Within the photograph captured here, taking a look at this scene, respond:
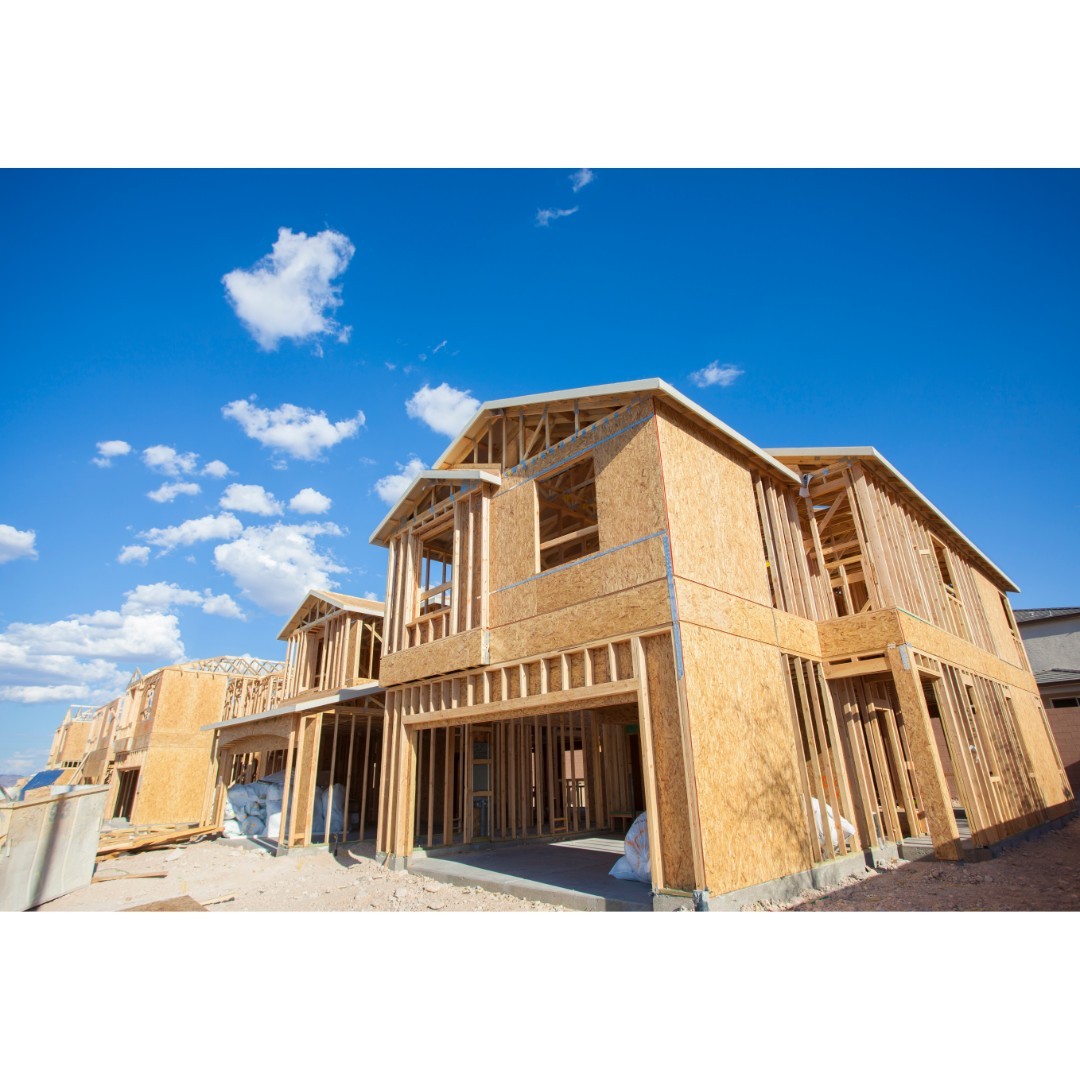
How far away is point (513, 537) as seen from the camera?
1177 centimetres

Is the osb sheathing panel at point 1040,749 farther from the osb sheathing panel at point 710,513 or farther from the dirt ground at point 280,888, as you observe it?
the dirt ground at point 280,888

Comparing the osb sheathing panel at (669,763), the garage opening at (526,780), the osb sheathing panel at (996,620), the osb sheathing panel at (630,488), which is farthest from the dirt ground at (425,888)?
the osb sheathing panel at (630,488)

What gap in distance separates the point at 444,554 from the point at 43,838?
9807 millimetres

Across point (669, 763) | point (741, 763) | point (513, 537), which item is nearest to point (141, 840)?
point (513, 537)

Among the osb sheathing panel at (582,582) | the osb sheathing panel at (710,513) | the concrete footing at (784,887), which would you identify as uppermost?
the osb sheathing panel at (710,513)

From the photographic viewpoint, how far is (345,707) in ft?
55.3

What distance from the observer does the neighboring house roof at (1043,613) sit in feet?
88.7

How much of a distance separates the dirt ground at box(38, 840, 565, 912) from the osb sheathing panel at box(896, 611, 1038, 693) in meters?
7.55

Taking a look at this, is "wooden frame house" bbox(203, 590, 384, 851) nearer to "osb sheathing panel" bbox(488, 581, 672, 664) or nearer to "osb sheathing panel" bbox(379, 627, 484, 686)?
"osb sheathing panel" bbox(379, 627, 484, 686)

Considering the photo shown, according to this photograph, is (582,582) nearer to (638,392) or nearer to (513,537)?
(513,537)

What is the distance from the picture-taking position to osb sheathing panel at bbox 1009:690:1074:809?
15.7m

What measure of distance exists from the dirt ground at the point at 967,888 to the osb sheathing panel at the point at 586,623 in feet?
13.6

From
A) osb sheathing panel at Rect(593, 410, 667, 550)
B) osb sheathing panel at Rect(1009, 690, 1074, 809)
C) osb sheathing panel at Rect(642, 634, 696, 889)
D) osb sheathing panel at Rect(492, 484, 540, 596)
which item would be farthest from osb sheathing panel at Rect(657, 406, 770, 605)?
osb sheathing panel at Rect(1009, 690, 1074, 809)

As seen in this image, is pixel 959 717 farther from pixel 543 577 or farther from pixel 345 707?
pixel 345 707
